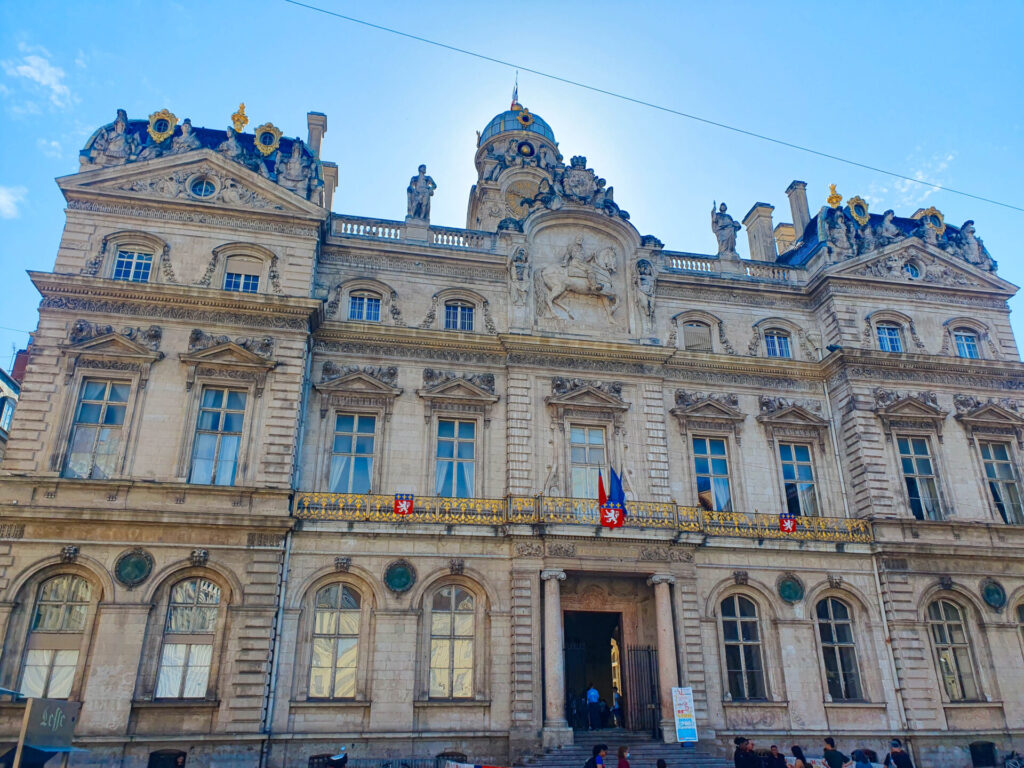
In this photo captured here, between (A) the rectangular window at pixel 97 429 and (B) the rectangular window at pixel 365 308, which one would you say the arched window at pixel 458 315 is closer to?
(B) the rectangular window at pixel 365 308

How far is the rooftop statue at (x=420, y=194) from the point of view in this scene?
88.5 feet

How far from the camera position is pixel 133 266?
2339cm

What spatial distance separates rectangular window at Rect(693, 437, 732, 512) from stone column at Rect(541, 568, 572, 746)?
19.5 ft

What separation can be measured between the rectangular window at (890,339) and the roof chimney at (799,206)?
6.39 meters

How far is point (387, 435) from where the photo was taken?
76.2ft

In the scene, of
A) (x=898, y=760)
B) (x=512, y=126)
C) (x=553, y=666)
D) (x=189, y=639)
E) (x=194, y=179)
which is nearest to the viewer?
(x=898, y=760)

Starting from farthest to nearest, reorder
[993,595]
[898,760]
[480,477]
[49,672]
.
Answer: [993,595], [480,477], [49,672], [898,760]

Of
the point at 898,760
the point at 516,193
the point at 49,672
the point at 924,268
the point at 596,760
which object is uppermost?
the point at 516,193

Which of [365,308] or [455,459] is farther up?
[365,308]

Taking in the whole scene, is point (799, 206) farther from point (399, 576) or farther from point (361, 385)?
point (399, 576)

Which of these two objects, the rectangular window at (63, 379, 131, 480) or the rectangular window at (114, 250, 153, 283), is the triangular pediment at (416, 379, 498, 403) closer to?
the rectangular window at (63, 379, 131, 480)

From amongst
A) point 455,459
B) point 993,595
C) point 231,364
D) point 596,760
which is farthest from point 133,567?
point 993,595

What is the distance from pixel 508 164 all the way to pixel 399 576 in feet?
80.2

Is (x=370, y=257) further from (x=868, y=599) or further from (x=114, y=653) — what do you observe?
(x=868, y=599)
